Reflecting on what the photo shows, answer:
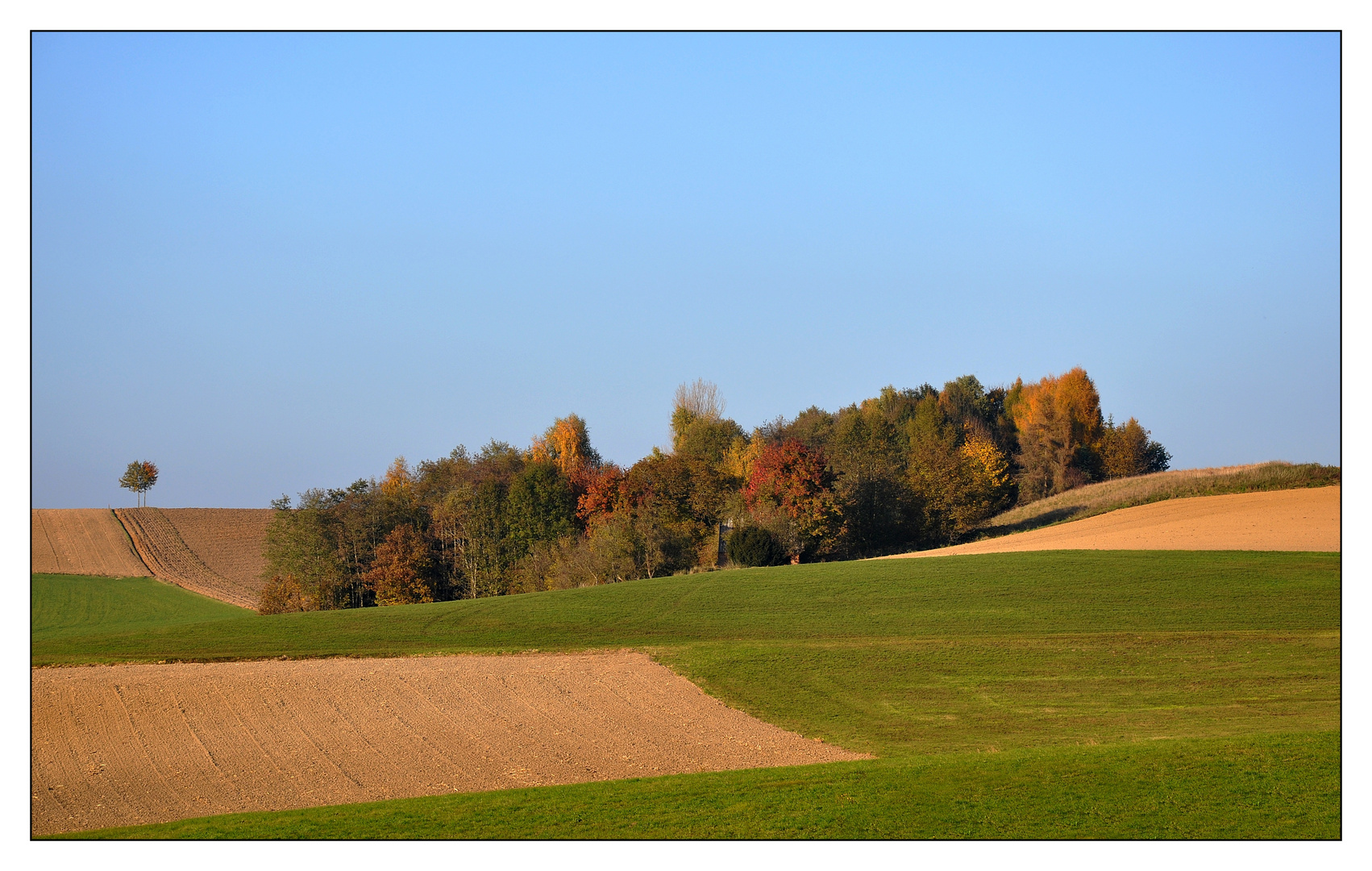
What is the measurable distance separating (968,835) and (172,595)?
1981 inches

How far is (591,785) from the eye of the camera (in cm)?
1231

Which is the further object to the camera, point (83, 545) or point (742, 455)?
point (742, 455)

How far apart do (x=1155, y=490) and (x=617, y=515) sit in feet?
99.1

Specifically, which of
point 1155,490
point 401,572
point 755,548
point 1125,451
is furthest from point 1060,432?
point 401,572

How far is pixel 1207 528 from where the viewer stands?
38.6m

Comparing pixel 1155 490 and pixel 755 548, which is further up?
pixel 1155 490

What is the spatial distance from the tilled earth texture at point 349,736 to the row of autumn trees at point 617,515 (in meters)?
23.9

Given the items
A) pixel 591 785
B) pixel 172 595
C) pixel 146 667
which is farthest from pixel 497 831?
pixel 172 595

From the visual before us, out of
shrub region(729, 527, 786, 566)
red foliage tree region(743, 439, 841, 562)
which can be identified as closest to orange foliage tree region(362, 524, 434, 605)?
shrub region(729, 527, 786, 566)

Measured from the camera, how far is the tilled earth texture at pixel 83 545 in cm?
5634

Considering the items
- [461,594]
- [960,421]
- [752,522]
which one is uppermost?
[960,421]

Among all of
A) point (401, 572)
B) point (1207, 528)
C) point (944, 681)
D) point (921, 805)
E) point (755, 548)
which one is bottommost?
point (944, 681)

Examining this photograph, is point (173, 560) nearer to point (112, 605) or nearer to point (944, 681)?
point (112, 605)
